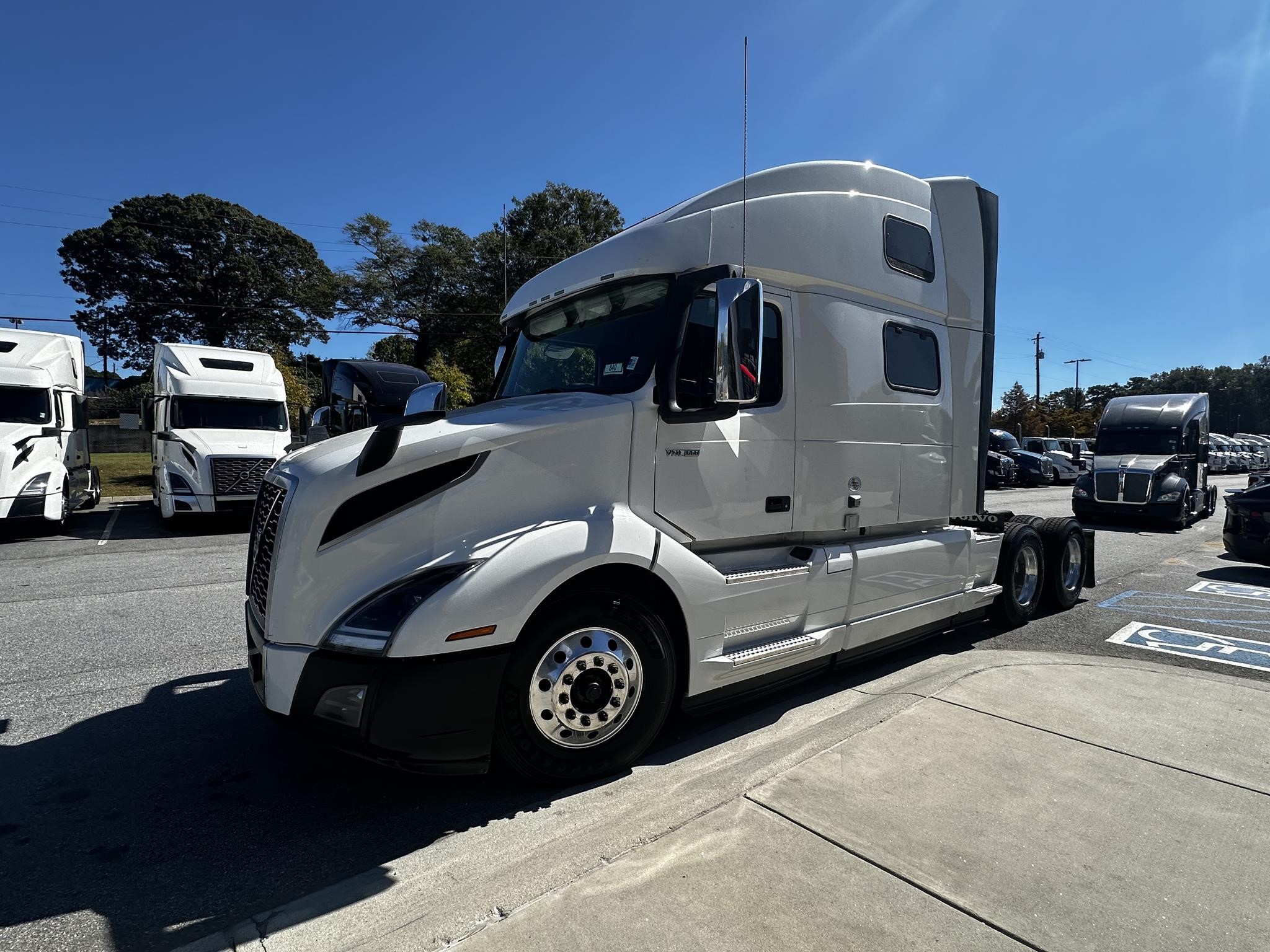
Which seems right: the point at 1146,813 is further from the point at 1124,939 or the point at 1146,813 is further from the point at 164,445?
the point at 164,445

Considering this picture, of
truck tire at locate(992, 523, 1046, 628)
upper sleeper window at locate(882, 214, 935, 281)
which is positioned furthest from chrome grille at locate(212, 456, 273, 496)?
truck tire at locate(992, 523, 1046, 628)

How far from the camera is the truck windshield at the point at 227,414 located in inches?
515

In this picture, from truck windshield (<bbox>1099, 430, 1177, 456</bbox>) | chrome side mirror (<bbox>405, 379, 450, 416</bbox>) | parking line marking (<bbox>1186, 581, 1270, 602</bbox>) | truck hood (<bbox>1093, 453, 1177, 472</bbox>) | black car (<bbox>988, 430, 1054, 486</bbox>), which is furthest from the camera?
black car (<bbox>988, 430, 1054, 486</bbox>)

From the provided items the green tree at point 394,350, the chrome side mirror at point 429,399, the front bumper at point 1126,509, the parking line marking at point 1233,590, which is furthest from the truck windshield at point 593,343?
the green tree at point 394,350

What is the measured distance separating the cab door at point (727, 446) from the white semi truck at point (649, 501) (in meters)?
0.01

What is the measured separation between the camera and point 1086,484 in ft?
51.3

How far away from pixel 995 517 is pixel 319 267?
56.8 m

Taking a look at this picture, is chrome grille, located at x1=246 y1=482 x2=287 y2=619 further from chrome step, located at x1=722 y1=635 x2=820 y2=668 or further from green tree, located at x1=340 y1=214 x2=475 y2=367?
green tree, located at x1=340 y1=214 x2=475 y2=367

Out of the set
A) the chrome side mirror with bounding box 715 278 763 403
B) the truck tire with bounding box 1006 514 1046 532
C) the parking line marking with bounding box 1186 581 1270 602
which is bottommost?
the parking line marking with bounding box 1186 581 1270 602

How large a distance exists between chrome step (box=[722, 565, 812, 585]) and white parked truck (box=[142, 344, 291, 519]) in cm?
1068

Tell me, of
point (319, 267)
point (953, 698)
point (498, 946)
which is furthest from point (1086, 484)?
point (319, 267)

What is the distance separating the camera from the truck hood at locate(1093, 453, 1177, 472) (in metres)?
14.9

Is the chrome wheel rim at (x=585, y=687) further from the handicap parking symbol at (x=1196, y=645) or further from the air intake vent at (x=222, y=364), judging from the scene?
the air intake vent at (x=222, y=364)

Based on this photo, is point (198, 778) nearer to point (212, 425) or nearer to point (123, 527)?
point (212, 425)
